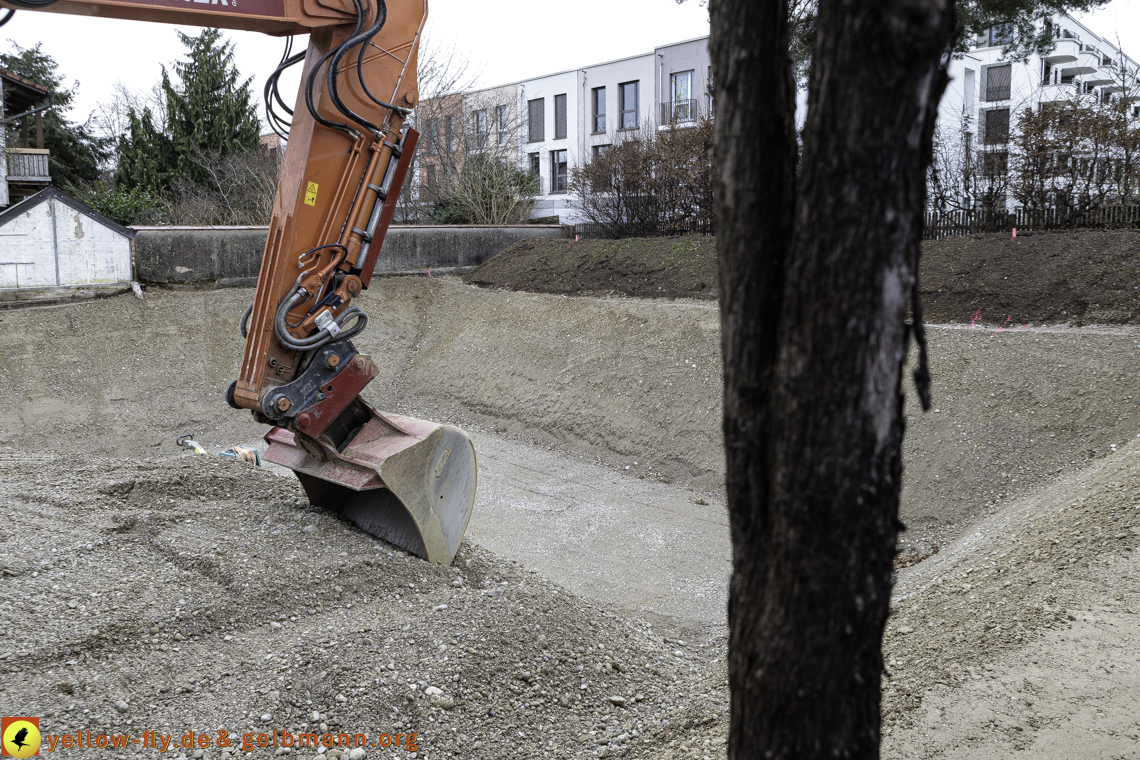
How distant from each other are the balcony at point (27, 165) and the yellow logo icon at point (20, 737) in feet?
82.1

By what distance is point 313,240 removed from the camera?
4.77 metres

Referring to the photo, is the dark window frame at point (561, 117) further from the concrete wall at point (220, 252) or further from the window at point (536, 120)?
the concrete wall at point (220, 252)

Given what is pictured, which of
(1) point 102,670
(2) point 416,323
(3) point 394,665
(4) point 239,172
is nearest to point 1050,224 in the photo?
(2) point 416,323

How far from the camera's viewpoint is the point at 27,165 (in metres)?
23.3

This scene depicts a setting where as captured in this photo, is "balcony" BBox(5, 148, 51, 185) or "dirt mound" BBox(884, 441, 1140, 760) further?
"balcony" BBox(5, 148, 51, 185)

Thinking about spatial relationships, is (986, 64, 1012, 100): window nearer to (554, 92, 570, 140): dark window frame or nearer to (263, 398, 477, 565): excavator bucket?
(554, 92, 570, 140): dark window frame

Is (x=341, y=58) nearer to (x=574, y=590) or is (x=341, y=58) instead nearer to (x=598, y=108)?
(x=574, y=590)

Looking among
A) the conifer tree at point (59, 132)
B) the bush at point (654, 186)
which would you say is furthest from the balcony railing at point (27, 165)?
the bush at point (654, 186)

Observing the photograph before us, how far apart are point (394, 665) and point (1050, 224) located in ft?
41.6

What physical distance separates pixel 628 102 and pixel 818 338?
33.5 metres

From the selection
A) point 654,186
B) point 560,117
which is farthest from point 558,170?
point 654,186

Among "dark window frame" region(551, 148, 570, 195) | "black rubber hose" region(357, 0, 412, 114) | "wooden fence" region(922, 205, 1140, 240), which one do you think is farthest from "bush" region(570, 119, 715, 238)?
"dark window frame" region(551, 148, 570, 195)

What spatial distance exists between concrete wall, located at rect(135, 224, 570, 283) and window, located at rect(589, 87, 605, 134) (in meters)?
19.6

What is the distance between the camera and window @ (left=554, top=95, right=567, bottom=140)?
34500 mm
